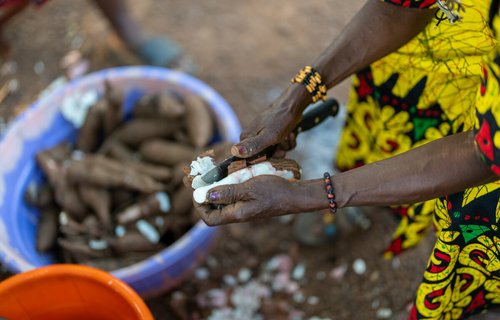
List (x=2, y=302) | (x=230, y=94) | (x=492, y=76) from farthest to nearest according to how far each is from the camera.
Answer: (x=230, y=94) < (x=2, y=302) < (x=492, y=76)

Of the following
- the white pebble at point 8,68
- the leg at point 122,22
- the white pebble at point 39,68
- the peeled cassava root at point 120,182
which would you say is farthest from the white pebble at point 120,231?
the white pebble at point 8,68

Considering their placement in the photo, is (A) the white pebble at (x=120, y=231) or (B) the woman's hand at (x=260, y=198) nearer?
(B) the woman's hand at (x=260, y=198)

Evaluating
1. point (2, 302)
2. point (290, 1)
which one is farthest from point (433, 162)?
point (290, 1)

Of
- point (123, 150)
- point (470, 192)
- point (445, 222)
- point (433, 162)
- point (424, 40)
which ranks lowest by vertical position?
point (123, 150)

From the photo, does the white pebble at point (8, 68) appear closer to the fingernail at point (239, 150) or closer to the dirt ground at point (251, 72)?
the dirt ground at point (251, 72)

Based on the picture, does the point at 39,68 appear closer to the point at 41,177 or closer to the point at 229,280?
the point at 41,177

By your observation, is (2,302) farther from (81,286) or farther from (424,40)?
(424,40)

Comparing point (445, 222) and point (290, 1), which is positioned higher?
point (290, 1)

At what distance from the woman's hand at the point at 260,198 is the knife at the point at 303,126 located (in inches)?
4.0

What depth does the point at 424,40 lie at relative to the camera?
1521mm

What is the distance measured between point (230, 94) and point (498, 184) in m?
2.00

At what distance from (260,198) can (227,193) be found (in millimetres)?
86

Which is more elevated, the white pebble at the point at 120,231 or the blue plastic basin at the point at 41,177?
the blue plastic basin at the point at 41,177

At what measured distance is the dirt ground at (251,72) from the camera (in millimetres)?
2240
